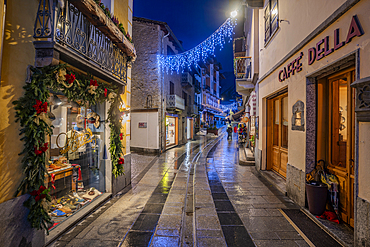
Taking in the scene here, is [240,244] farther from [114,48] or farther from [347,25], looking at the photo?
[114,48]

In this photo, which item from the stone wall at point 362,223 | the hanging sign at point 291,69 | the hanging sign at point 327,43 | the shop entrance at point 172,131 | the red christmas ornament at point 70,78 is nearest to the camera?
the stone wall at point 362,223

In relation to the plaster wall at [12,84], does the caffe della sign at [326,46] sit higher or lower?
higher

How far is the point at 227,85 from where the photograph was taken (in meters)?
151

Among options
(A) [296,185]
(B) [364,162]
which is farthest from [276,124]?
(B) [364,162]

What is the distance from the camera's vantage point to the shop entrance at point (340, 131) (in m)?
3.51

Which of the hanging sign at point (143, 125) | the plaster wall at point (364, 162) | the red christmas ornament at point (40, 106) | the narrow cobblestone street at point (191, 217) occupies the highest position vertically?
the red christmas ornament at point (40, 106)

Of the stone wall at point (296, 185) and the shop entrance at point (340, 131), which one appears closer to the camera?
the shop entrance at point (340, 131)

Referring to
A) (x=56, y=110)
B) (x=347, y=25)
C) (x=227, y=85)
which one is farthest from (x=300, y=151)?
(x=227, y=85)

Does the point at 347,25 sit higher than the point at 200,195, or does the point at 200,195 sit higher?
the point at 347,25

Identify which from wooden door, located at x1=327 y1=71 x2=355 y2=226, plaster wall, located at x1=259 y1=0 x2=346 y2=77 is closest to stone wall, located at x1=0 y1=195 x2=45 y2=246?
wooden door, located at x1=327 y1=71 x2=355 y2=226

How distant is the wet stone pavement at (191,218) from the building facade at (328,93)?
3.60 feet

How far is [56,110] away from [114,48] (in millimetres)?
2639

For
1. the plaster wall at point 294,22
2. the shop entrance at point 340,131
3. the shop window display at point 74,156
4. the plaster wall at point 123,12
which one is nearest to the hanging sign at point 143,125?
the shop window display at point 74,156

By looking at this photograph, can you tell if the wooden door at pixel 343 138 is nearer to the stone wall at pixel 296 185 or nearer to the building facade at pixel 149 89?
the stone wall at pixel 296 185
